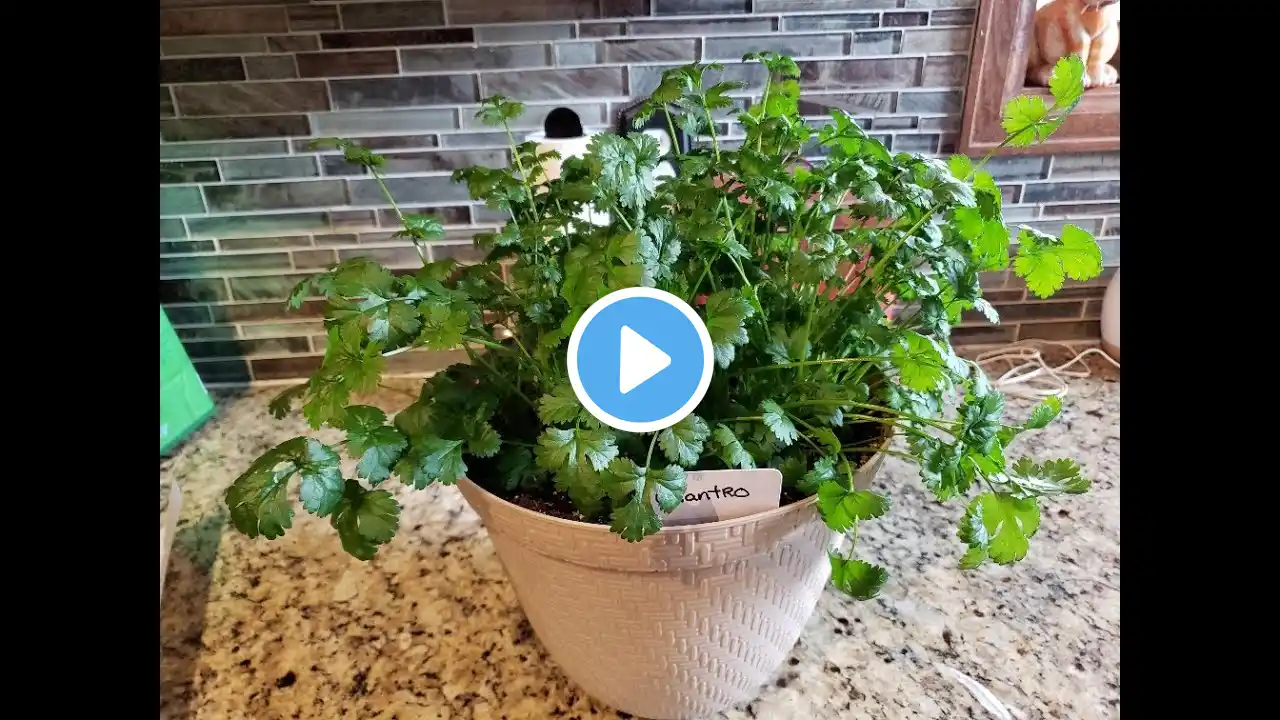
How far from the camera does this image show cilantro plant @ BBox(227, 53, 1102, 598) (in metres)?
0.51

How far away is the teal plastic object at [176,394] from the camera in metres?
1.04

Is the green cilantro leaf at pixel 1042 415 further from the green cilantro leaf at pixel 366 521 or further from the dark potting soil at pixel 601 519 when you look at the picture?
the green cilantro leaf at pixel 366 521

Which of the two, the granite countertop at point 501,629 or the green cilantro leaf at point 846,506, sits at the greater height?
the green cilantro leaf at point 846,506

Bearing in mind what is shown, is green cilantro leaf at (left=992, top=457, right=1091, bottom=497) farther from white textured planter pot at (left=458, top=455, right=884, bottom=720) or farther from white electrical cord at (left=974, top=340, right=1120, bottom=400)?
white electrical cord at (left=974, top=340, right=1120, bottom=400)

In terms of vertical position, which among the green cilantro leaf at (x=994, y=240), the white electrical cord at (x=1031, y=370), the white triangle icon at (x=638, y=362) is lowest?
the white electrical cord at (x=1031, y=370)

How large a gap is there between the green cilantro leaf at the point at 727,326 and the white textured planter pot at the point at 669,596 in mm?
118

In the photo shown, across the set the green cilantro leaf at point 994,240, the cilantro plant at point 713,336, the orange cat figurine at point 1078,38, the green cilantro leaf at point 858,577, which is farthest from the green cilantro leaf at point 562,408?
the orange cat figurine at point 1078,38

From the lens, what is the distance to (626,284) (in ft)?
1.62

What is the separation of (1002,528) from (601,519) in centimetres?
27

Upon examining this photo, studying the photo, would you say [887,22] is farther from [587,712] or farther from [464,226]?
[587,712]

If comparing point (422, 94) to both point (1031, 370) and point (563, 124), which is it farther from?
point (1031, 370)

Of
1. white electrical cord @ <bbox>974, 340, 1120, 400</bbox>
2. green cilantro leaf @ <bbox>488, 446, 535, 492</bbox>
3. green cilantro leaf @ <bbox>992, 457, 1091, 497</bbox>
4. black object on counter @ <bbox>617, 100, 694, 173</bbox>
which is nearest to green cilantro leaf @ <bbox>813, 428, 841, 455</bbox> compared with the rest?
green cilantro leaf @ <bbox>992, 457, 1091, 497</bbox>

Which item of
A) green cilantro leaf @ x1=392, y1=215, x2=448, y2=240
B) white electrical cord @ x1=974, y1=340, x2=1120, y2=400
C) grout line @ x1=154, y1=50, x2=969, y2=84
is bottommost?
white electrical cord @ x1=974, y1=340, x2=1120, y2=400

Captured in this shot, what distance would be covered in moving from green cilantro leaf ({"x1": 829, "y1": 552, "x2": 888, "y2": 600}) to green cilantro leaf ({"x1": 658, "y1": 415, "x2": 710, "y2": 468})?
15cm
